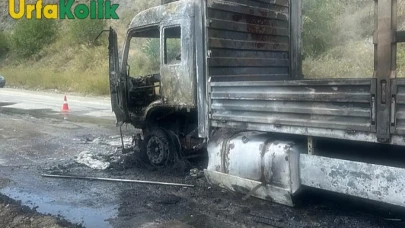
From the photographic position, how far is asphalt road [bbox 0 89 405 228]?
436 cm

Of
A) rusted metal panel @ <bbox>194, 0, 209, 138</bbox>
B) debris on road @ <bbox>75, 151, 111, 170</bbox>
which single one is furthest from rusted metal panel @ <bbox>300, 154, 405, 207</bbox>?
debris on road @ <bbox>75, 151, 111, 170</bbox>

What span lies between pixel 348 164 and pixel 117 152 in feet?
15.3

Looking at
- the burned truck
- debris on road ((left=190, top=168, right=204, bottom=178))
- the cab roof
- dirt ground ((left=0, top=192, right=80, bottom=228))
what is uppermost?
the cab roof

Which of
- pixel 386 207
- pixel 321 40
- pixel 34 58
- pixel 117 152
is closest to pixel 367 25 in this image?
pixel 321 40

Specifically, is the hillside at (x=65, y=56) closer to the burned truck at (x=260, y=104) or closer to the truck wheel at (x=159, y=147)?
the truck wheel at (x=159, y=147)

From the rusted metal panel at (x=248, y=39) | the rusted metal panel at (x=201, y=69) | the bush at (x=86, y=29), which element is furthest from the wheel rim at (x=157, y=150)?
the bush at (x=86, y=29)

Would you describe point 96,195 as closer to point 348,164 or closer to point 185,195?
point 185,195

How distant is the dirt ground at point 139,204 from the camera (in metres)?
4.37

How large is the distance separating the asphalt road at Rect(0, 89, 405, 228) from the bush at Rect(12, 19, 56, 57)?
Answer: 29198mm

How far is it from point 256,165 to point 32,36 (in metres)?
34.9

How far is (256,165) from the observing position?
4676 mm

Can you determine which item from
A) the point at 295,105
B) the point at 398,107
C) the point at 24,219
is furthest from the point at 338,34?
the point at 24,219

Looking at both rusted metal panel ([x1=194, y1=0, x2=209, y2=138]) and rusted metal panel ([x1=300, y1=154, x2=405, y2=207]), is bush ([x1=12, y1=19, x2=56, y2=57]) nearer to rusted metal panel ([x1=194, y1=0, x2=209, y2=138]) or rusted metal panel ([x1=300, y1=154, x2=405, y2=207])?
rusted metal panel ([x1=194, y1=0, x2=209, y2=138])

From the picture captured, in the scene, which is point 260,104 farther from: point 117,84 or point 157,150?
point 117,84
